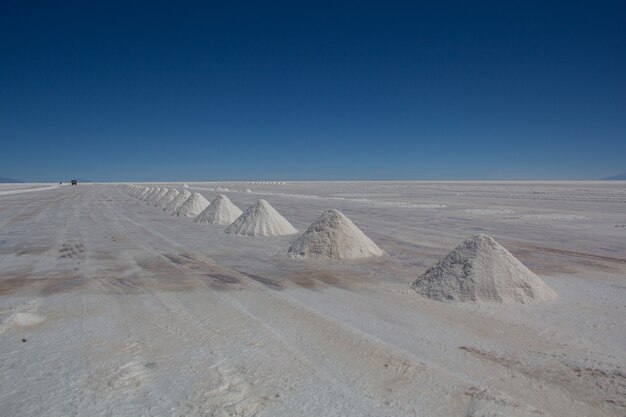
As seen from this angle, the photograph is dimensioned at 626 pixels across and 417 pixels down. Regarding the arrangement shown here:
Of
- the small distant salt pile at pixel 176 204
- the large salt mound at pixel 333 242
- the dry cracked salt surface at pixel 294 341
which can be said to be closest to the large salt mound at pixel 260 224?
the large salt mound at pixel 333 242

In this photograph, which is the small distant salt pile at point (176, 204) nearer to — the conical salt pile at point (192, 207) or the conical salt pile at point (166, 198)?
the conical salt pile at point (192, 207)

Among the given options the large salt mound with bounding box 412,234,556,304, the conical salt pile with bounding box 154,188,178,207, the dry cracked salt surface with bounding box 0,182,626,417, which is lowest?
the dry cracked salt surface with bounding box 0,182,626,417

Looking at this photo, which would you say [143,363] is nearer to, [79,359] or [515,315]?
[79,359]

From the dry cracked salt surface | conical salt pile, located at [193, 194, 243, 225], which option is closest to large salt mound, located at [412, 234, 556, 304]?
the dry cracked salt surface

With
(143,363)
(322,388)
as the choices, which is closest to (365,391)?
(322,388)

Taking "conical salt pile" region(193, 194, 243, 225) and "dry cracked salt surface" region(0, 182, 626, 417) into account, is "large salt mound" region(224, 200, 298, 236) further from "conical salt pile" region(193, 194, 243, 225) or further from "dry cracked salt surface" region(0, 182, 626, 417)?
"dry cracked salt surface" region(0, 182, 626, 417)

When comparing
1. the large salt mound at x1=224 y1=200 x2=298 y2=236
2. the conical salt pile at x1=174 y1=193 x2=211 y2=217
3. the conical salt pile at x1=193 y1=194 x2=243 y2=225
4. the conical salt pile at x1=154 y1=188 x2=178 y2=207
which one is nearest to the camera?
the large salt mound at x1=224 y1=200 x2=298 y2=236

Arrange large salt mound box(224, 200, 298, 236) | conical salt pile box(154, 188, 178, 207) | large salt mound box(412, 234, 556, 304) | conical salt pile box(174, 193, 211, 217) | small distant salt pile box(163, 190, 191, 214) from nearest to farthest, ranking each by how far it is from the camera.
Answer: large salt mound box(412, 234, 556, 304), large salt mound box(224, 200, 298, 236), conical salt pile box(174, 193, 211, 217), small distant salt pile box(163, 190, 191, 214), conical salt pile box(154, 188, 178, 207)
